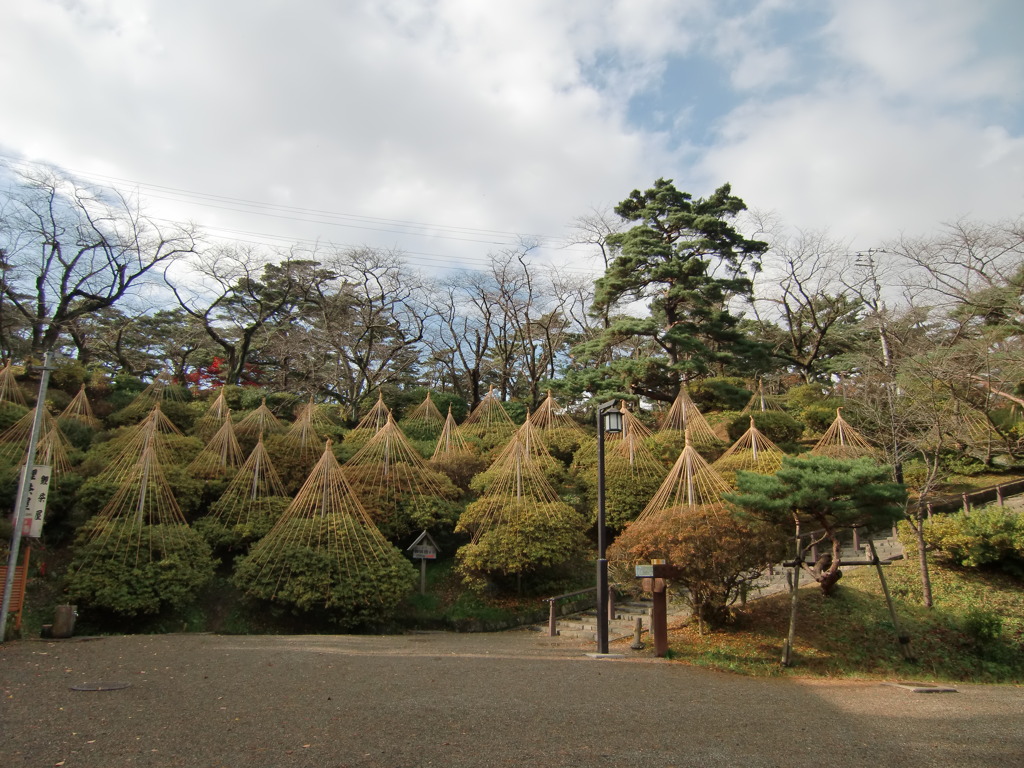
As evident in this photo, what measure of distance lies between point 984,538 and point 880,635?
4229mm

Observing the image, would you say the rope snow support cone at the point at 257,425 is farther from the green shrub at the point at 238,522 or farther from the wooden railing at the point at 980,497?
the wooden railing at the point at 980,497

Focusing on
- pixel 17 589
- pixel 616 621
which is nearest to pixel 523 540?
pixel 616 621

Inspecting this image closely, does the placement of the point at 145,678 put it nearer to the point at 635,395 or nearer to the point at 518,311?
the point at 635,395

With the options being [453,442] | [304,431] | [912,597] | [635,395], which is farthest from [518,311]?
[912,597]

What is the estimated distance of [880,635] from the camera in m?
11.1

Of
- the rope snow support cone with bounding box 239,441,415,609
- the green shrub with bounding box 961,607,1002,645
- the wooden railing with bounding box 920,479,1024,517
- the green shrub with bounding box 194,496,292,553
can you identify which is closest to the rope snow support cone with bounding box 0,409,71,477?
the green shrub with bounding box 194,496,292,553

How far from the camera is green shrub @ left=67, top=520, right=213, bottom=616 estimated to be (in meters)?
10.9

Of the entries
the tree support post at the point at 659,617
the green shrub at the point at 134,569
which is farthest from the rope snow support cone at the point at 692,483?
the green shrub at the point at 134,569

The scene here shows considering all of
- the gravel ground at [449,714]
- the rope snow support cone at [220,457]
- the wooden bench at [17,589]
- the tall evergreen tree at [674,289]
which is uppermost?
A: the tall evergreen tree at [674,289]

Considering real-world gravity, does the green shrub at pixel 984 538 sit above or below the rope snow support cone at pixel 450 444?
below

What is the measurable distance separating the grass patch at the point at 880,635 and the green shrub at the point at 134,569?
29.5 feet

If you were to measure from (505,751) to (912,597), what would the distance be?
11.6 meters

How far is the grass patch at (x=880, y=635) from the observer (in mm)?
9977

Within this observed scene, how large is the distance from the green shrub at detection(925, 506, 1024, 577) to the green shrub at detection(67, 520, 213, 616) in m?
15.5
